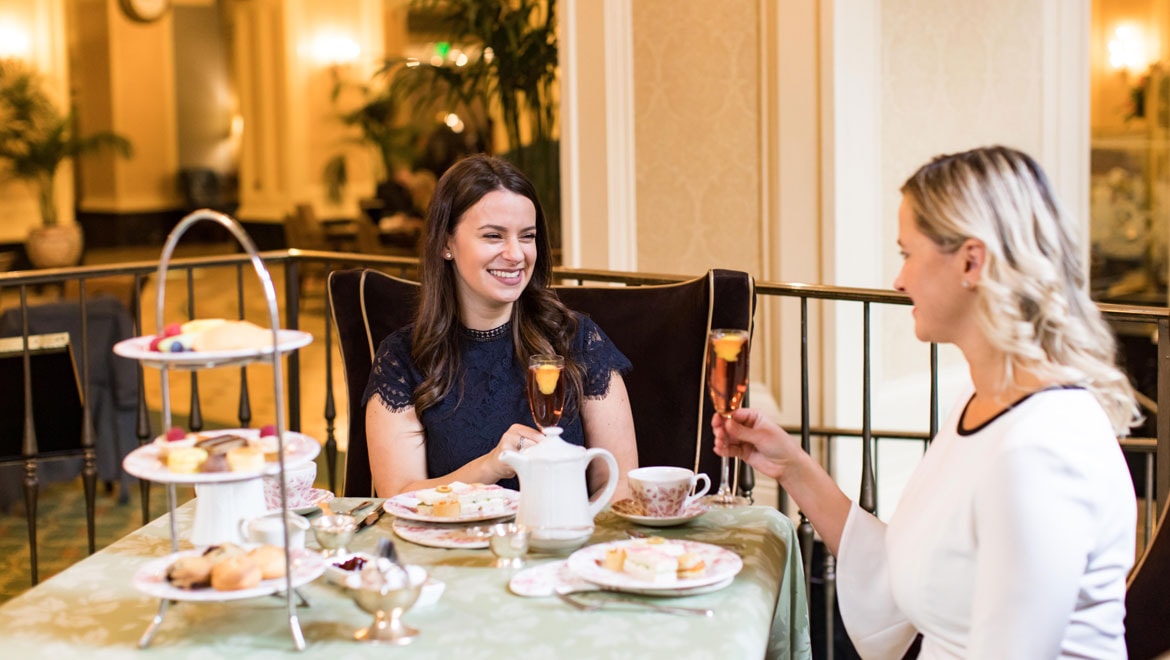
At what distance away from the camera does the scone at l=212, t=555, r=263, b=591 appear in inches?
55.2

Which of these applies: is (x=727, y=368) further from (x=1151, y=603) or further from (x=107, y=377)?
(x=107, y=377)

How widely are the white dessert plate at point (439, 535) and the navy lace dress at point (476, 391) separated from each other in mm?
503

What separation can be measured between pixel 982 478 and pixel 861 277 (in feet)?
10.7

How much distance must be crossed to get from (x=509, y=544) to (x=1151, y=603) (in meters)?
0.91

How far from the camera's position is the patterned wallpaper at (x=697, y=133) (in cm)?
462

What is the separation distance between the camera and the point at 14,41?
12266 mm

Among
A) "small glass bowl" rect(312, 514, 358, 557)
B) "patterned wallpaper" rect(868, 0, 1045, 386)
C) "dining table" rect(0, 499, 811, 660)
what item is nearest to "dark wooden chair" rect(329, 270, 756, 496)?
"dining table" rect(0, 499, 811, 660)

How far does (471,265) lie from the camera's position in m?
2.36

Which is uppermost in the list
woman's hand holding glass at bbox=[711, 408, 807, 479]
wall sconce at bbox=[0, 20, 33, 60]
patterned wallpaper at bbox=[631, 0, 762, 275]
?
wall sconce at bbox=[0, 20, 33, 60]

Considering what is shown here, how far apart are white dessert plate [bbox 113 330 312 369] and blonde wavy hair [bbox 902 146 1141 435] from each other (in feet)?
2.51

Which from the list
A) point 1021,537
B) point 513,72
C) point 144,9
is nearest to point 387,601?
point 1021,537

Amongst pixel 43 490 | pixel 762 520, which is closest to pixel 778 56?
pixel 762 520

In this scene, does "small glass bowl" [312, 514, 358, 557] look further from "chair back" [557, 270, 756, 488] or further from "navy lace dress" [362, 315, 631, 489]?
"chair back" [557, 270, 756, 488]

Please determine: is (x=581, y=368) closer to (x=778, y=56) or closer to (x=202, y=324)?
(x=202, y=324)
